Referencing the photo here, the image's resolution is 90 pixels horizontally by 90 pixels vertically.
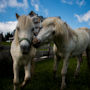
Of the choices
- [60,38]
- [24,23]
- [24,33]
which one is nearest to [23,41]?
[24,33]

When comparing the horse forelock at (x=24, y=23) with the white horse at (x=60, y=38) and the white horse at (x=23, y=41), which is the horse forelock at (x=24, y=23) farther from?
the white horse at (x=60, y=38)

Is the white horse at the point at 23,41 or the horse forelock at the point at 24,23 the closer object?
the white horse at the point at 23,41

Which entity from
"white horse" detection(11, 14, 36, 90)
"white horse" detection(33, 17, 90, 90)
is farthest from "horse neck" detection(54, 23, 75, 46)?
"white horse" detection(11, 14, 36, 90)

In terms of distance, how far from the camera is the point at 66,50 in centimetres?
259

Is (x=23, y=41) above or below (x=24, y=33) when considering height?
below

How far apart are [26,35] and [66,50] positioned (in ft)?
3.92

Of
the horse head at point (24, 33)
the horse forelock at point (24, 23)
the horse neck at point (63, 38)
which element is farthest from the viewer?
the horse neck at point (63, 38)

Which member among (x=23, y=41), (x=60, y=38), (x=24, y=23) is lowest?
(x=23, y=41)

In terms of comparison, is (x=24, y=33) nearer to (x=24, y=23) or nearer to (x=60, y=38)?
(x=24, y=23)

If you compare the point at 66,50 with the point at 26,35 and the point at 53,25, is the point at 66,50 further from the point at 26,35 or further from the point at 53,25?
the point at 26,35

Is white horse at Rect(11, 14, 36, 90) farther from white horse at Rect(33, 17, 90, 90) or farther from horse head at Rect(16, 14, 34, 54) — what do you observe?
white horse at Rect(33, 17, 90, 90)

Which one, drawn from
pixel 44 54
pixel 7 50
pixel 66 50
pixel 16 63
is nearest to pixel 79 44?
pixel 66 50

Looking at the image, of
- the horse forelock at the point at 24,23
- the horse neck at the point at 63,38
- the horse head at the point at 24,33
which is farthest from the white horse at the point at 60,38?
the horse forelock at the point at 24,23

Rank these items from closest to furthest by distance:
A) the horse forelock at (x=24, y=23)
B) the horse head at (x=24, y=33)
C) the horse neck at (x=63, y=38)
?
the horse head at (x=24, y=33) < the horse forelock at (x=24, y=23) < the horse neck at (x=63, y=38)
